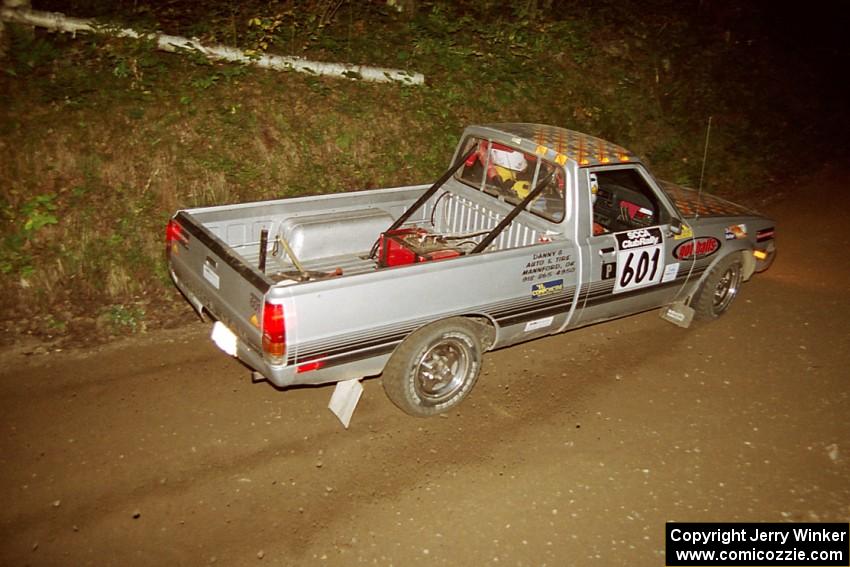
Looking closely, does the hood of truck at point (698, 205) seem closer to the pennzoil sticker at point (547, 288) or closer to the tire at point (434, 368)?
the pennzoil sticker at point (547, 288)

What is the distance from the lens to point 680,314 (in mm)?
6523

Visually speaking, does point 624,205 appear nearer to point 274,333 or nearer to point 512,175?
point 512,175

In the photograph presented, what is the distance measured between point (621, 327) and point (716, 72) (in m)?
10.4

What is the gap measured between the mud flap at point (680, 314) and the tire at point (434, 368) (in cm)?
254

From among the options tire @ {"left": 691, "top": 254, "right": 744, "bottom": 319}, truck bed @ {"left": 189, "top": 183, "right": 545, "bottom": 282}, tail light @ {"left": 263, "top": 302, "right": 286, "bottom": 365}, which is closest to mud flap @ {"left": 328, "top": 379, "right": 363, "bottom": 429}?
tail light @ {"left": 263, "top": 302, "right": 286, "bottom": 365}

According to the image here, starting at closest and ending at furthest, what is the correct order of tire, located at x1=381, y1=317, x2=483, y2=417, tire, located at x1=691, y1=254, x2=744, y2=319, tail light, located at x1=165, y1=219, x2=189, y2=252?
tire, located at x1=381, y1=317, x2=483, y2=417, tail light, located at x1=165, y1=219, x2=189, y2=252, tire, located at x1=691, y1=254, x2=744, y2=319

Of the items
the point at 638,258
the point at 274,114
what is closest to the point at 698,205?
the point at 638,258

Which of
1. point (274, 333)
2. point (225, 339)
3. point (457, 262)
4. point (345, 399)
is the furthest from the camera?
point (345, 399)

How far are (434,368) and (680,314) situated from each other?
2.93 m

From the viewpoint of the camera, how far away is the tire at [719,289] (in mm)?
6551

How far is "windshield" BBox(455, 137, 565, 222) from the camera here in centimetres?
546

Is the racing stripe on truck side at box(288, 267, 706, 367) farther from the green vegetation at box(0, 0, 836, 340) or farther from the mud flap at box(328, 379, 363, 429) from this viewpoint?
the green vegetation at box(0, 0, 836, 340)

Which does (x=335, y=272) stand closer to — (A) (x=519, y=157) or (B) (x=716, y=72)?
(A) (x=519, y=157)

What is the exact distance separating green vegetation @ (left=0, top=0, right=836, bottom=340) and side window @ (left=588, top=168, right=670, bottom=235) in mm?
3281
